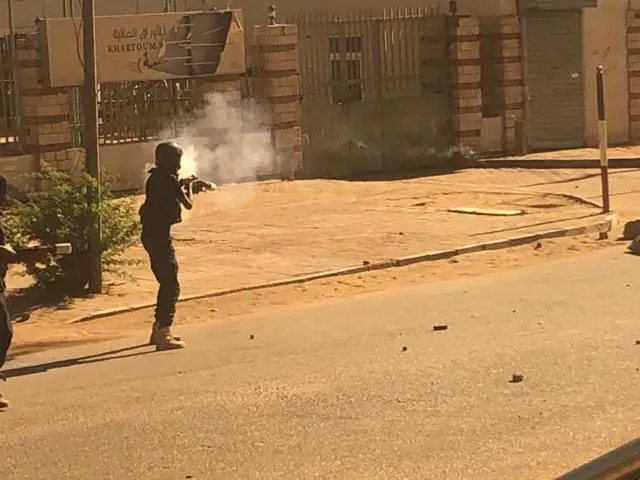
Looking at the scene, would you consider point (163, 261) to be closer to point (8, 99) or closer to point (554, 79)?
point (8, 99)

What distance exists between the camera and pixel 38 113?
60.2ft

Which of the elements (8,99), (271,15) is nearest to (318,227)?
(8,99)

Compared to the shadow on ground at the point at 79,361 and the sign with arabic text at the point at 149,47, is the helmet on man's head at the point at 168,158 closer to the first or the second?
the shadow on ground at the point at 79,361

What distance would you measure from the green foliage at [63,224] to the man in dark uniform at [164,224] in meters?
2.36

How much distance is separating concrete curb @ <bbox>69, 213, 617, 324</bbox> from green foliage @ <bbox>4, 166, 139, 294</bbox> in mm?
850

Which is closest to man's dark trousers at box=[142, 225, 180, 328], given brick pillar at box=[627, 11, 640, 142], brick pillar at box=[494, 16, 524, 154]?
brick pillar at box=[494, 16, 524, 154]

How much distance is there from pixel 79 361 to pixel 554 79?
16.6 meters

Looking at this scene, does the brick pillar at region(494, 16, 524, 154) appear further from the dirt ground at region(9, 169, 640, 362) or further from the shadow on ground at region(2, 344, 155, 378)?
the shadow on ground at region(2, 344, 155, 378)

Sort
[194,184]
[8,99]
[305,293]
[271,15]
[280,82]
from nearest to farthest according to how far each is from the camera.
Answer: [194,184] → [305,293] → [8,99] → [271,15] → [280,82]

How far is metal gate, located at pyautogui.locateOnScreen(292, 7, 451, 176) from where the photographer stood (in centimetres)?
2169

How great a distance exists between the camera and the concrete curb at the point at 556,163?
22.2 m

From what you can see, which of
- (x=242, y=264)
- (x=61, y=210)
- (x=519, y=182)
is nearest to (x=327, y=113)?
(x=519, y=182)

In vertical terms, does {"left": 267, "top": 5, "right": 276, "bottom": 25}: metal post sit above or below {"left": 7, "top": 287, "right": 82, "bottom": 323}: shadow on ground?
above

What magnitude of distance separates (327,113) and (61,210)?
33.0 feet
